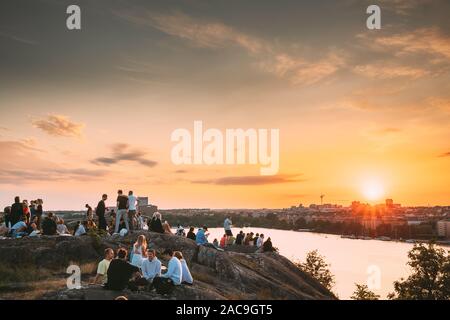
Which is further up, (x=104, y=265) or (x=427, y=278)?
(x=104, y=265)

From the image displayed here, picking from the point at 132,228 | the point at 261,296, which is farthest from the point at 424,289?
the point at 132,228

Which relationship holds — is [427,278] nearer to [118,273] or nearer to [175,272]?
[175,272]

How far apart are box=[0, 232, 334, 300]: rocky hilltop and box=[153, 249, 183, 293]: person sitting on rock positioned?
0.33m

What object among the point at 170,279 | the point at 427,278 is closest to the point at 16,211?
the point at 170,279

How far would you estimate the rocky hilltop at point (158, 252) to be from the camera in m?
15.6

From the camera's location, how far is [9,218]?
23844mm

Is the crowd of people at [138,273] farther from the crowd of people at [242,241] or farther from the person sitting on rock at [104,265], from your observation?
the crowd of people at [242,241]

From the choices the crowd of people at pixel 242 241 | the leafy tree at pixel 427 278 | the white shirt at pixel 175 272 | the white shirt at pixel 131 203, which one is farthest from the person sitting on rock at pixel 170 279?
the leafy tree at pixel 427 278

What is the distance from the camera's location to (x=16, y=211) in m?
22.8

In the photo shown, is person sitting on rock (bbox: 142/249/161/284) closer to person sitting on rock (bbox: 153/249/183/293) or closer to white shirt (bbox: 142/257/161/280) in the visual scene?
white shirt (bbox: 142/257/161/280)

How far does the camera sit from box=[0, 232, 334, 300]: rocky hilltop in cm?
1557

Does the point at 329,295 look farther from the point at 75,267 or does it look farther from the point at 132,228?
the point at 75,267

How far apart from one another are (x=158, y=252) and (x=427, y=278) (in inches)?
1796
